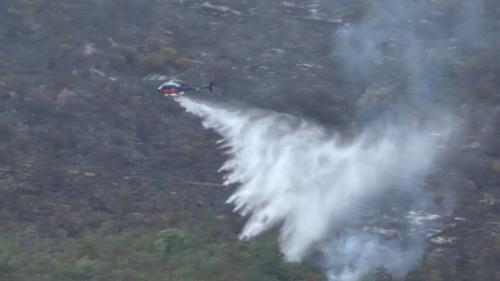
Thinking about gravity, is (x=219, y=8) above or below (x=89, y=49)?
below

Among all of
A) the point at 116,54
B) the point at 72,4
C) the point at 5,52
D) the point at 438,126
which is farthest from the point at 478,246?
the point at 72,4

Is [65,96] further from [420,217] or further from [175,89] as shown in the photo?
[420,217]

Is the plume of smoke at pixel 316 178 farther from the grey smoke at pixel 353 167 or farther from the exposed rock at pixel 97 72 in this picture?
the exposed rock at pixel 97 72

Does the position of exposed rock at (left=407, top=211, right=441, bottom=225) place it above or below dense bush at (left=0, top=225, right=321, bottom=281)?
below

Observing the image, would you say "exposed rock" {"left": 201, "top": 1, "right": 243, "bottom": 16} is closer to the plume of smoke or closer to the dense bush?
the plume of smoke

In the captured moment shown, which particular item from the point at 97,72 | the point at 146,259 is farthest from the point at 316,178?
the point at 97,72

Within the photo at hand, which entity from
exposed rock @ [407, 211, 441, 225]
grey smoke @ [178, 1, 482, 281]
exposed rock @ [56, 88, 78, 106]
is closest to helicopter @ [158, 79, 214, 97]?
grey smoke @ [178, 1, 482, 281]

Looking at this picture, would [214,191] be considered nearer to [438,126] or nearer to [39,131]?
[39,131]

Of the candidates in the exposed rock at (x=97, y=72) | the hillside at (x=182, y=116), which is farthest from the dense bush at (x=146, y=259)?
the exposed rock at (x=97, y=72)
